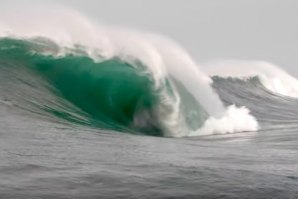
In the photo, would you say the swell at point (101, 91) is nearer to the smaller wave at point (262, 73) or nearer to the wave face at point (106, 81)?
the wave face at point (106, 81)

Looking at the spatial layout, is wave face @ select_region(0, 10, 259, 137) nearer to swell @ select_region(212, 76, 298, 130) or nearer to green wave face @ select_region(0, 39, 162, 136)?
green wave face @ select_region(0, 39, 162, 136)

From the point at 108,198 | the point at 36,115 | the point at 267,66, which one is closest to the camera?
the point at 108,198

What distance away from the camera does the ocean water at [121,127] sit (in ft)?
22.0

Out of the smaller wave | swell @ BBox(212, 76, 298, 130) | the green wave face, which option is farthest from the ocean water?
the smaller wave

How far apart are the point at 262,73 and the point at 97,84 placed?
2738 centimetres

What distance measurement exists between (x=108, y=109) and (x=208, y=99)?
4865 mm

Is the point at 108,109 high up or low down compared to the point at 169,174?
up

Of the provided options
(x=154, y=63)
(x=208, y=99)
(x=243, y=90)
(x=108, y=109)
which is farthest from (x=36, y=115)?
(x=243, y=90)

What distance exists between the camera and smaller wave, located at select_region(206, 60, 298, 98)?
38.8 meters

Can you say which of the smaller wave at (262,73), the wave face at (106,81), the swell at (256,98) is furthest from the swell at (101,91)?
the smaller wave at (262,73)

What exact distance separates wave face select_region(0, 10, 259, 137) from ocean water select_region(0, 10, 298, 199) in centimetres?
4

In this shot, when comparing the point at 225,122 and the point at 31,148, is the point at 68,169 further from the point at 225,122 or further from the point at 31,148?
the point at 225,122

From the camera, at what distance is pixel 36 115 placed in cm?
1228

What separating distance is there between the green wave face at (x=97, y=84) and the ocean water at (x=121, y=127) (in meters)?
0.03
